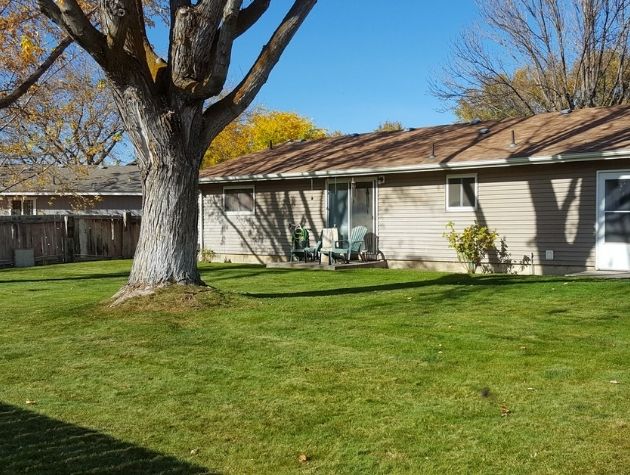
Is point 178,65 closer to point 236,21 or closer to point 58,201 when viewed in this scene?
point 236,21

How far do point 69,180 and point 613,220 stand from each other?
67.3 ft

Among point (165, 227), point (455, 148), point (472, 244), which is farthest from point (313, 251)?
point (165, 227)

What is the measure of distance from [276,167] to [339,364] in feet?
44.0

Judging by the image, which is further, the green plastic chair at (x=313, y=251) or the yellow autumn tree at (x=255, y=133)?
the yellow autumn tree at (x=255, y=133)

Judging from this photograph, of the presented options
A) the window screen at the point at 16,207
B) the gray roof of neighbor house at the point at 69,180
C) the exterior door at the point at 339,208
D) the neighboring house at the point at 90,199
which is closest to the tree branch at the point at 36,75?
the gray roof of neighbor house at the point at 69,180

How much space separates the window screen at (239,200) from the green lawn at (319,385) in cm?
974

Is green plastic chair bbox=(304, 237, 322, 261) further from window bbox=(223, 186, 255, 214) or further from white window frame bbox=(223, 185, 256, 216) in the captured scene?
window bbox=(223, 186, 255, 214)

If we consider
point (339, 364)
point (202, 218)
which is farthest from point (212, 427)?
point (202, 218)

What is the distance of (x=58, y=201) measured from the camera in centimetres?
3053

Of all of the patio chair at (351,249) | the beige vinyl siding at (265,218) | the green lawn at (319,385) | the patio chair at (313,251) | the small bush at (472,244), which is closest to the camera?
the green lawn at (319,385)

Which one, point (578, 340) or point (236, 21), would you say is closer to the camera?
point (578, 340)

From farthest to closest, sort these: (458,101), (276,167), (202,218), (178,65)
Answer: (458,101), (202,218), (276,167), (178,65)

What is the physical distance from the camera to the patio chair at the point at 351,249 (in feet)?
55.6

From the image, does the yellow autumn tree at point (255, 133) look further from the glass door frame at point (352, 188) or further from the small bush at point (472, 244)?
the small bush at point (472, 244)
